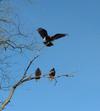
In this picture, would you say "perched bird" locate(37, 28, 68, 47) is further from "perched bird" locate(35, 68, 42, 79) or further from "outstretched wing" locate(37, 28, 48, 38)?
"perched bird" locate(35, 68, 42, 79)

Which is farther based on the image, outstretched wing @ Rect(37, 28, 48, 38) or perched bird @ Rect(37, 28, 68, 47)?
outstretched wing @ Rect(37, 28, 48, 38)

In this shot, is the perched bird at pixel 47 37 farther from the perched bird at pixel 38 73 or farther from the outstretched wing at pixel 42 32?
the perched bird at pixel 38 73

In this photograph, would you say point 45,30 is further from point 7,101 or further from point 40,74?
point 7,101

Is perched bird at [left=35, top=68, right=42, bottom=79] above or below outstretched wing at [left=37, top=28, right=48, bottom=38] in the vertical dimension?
below

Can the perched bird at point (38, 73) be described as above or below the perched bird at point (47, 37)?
below

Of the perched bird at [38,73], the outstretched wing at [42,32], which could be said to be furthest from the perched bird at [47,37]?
the perched bird at [38,73]

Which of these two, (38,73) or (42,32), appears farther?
(42,32)

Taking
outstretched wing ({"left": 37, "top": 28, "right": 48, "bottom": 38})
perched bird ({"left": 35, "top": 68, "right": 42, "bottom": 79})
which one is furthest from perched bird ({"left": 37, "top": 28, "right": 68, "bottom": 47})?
perched bird ({"left": 35, "top": 68, "right": 42, "bottom": 79})

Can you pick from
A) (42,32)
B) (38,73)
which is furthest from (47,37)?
(38,73)

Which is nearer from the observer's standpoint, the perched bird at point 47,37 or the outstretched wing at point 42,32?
the perched bird at point 47,37

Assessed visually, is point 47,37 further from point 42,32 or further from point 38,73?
point 38,73

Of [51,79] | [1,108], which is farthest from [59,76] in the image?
[1,108]

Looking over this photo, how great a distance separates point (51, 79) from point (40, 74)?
53 cm

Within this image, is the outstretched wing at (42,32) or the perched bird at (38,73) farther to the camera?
the outstretched wing at (42,32)
